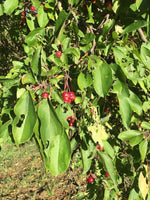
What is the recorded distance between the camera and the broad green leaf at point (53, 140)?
70cm

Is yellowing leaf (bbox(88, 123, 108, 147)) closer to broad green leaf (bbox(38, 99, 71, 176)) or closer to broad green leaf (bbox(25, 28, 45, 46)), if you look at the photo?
broad green leaf (bbox(38, 99, 71, 176))

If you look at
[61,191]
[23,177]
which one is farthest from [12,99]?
[23,177]

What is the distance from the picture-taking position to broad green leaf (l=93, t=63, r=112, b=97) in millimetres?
844

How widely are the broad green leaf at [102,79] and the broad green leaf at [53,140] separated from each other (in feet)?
0.71

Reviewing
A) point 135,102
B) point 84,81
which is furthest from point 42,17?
point 135,102

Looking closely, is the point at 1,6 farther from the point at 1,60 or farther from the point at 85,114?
the point at 1,60

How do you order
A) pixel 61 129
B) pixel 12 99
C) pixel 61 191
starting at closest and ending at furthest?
pixel 61 129 → pixel 12 99 → pixel 61 191

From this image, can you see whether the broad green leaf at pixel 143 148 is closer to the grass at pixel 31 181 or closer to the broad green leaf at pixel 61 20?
the broad green leaf at pixel 61 20

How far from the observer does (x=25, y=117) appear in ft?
2.43

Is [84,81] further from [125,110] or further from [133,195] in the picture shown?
[133,195]

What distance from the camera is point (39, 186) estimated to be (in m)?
4.03

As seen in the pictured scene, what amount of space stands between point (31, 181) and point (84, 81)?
3.82m

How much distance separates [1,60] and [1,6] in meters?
2.96

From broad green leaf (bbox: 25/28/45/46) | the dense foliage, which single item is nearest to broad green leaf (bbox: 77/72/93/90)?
the dense foliage
